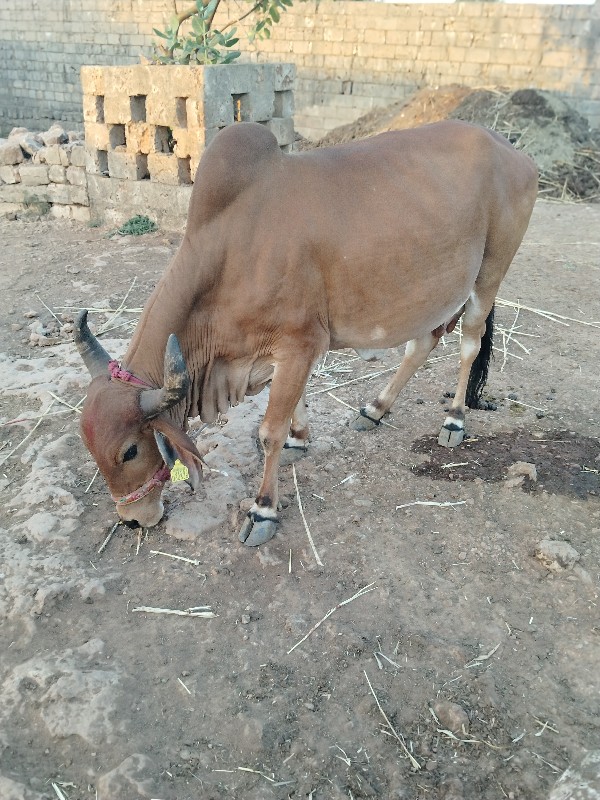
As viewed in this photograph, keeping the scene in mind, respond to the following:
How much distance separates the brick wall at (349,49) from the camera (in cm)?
1174

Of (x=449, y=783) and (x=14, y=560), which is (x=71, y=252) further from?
(x=449, y=783)

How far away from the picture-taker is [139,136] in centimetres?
792

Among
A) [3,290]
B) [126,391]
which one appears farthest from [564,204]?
[126,391]

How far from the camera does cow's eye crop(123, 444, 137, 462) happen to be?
2961 millimetres

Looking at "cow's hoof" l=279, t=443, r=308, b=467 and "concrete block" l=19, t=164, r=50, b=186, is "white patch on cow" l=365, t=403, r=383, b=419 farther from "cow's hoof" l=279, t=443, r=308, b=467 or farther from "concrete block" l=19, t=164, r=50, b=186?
"concrete block" l=19, t=164, r=50, b=186

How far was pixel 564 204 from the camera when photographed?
1028cm

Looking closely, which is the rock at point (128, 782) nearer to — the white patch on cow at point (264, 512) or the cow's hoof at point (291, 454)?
the white patch on cow at point (264, 512)

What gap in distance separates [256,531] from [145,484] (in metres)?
0.60

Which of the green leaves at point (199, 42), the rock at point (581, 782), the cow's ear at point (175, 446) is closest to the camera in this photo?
the rock at point (581, 782)

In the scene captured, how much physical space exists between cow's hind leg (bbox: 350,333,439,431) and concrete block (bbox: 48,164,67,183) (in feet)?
20.5

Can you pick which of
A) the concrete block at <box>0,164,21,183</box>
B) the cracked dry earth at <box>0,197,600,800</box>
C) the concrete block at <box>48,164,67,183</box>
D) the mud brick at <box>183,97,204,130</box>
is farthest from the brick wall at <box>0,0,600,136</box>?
the cracked dry earth at <box>0,197,600,800</box>

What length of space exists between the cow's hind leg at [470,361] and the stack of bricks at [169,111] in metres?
4.25

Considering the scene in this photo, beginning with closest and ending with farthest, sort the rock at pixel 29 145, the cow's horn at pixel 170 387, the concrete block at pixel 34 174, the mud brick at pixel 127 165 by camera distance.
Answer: the cow's horn at pixel 170 387 → the mud brick at pixel 127 165 → the concrete block at pixel 34 174 → the rock at pixel 29 145

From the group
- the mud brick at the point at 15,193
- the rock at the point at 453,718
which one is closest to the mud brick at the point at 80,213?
the mud brick at the point at 15,193
